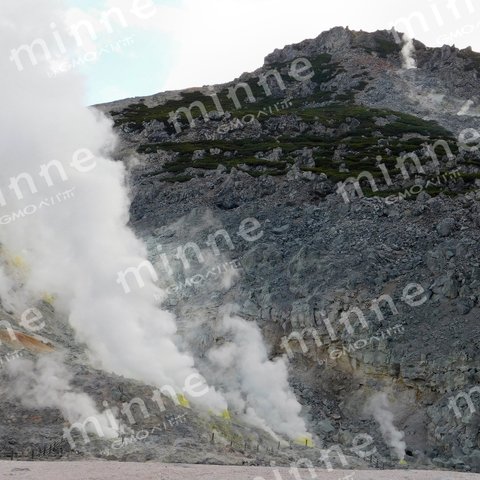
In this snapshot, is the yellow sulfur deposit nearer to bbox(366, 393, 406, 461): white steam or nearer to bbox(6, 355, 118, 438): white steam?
bbox(6, 355, 118, 438): white steam

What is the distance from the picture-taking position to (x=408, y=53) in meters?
113

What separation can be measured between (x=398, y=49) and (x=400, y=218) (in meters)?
93.9

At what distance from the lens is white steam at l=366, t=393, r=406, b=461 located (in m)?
21.3

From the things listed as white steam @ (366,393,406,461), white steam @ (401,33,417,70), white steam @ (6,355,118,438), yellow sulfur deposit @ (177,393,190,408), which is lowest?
white steam @ (366,393,406,461)

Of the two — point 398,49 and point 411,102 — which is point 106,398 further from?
point 398,49

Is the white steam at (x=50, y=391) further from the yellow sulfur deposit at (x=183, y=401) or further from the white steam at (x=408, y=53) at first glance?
the white steam at (x=408, y=53)

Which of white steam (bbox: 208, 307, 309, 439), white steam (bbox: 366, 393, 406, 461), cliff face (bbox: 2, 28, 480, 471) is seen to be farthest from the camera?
cliff face (bbox: 2, 28, 480, 471)

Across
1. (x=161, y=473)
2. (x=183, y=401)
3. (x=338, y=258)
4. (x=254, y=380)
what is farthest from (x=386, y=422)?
(x=161, y=473)

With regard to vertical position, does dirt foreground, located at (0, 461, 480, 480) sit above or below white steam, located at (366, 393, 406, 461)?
above

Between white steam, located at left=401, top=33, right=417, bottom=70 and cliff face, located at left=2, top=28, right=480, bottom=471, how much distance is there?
136ft

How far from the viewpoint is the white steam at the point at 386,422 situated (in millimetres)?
21344

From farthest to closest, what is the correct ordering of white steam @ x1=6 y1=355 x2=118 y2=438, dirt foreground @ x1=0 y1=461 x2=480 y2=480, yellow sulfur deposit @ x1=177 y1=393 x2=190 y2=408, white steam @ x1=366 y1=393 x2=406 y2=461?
white steam @ x1=366 y1=393 x2=406 y2=461 < yellow sulfur deposit @ x1=177 y1=393 x2=190 y2=408 < white steam @ x1=6 y1=355 x2=118 y2=438 < dirt foreground @ x1=0 y1=461 x2=480 y2=480

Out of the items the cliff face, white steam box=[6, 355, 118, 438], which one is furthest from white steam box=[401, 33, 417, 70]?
white steam box=[6, 355, 118, 438]

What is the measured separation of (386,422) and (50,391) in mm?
12809
